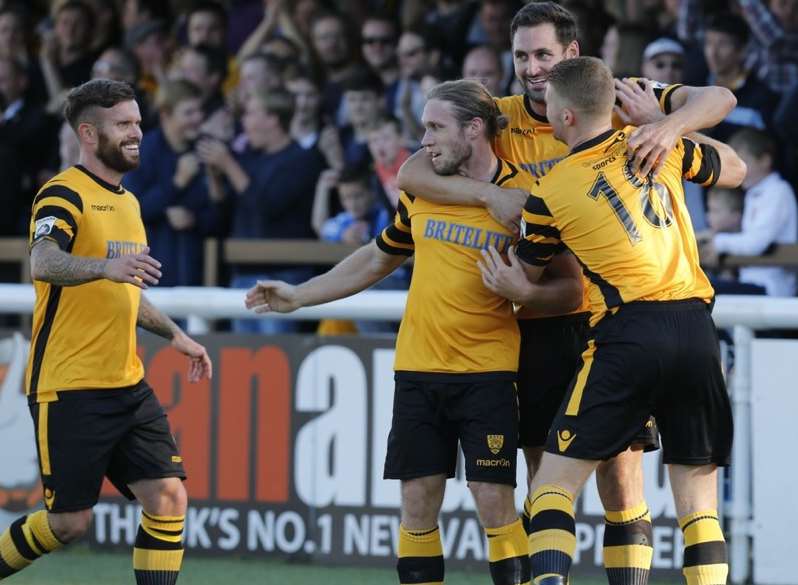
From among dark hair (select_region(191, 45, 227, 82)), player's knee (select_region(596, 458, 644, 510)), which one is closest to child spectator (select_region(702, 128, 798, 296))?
player's knee (select_region(596, 458, 644, 510))

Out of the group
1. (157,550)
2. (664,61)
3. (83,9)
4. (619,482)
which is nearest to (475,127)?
(619,482)

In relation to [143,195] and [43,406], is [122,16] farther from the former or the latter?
[43,406]

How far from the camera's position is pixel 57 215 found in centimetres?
576

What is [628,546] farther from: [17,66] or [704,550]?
[17,66]

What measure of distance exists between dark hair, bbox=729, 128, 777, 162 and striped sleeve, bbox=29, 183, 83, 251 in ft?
13.2

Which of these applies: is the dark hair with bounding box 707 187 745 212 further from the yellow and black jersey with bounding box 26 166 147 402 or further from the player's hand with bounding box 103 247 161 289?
the player's hand with bounding box 103 247 161 289

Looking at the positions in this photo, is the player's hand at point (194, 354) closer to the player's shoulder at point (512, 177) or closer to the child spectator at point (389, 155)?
the player's shoulder at point (512, 177)

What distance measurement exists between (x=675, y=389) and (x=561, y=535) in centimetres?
63

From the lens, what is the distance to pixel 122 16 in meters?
12.1

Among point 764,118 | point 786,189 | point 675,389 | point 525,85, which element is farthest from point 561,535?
point 764,118

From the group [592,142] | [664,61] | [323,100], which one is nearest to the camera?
[592,142]

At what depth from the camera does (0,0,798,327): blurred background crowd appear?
8.82 meters

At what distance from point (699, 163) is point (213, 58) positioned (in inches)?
230

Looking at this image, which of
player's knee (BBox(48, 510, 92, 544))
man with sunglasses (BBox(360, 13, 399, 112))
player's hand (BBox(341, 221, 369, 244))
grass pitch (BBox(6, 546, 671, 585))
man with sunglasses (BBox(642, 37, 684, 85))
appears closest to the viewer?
player's knee (BBox(48, 510, 92, 544))
